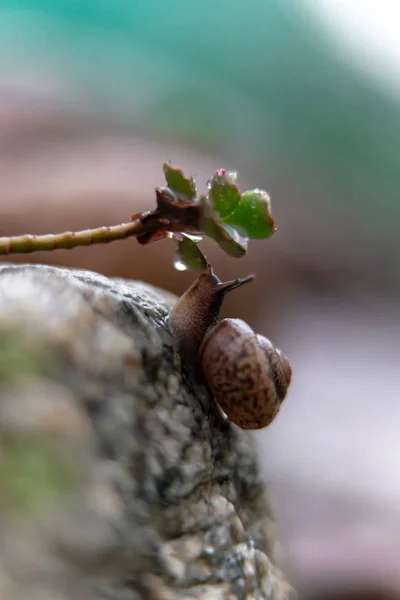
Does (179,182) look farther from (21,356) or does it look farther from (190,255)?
(21,356)

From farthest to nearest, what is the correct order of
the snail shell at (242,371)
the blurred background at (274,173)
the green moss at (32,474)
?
the blurred background at (274,173)
the snail shell at (242,371)
the green moss at (32,474)

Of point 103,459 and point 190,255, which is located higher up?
point 190,255

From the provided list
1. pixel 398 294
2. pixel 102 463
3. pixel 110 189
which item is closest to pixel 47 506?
pixel 102 463

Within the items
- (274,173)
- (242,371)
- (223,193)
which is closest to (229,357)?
(242,371)

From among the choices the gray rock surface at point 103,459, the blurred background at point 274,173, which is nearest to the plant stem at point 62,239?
the gray rock surface at point 103,459

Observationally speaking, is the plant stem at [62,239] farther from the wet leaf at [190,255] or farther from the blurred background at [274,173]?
the blurred background at [274,173]

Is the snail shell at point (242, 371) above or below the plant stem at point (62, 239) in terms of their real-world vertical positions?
below

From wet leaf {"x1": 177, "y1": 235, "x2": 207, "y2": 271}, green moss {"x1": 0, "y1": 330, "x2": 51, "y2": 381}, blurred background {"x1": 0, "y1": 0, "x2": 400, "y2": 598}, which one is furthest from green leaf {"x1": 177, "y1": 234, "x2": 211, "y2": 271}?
blurred background {"x1": 0, "y1": 0, "x2": 400, "y2": 598}

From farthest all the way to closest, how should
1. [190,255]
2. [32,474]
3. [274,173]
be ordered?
[274,173] → [190,255] → [32,474]

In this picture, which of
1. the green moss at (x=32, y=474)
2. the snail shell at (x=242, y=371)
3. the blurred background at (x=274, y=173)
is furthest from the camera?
the blurred background at (x=274, y=173)
